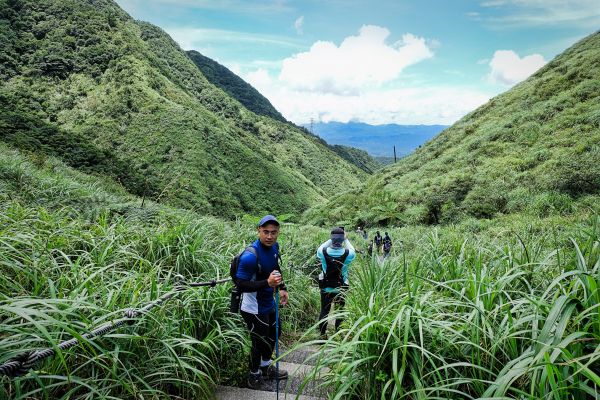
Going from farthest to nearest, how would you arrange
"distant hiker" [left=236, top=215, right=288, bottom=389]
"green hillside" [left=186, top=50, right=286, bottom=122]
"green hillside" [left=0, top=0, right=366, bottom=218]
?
1. "green hillside" [left=186, top=50, right=286, bottom=122]
2. "green hillside" [left=0, top=0, right=366, bottom=218]
3. "distant hiker" [left=236, top=215, right=288, bottom=389]

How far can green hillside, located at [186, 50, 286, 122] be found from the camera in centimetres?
14412

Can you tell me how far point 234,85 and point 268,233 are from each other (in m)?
159

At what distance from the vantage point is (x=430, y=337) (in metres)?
2.39

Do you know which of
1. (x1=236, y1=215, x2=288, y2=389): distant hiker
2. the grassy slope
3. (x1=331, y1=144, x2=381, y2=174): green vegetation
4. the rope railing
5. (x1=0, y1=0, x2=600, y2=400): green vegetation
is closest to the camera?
the rope railing

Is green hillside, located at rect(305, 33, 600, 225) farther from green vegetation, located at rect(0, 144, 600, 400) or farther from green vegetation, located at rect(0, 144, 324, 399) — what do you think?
green vegetation, located at rect(0, 144, 324, 399)

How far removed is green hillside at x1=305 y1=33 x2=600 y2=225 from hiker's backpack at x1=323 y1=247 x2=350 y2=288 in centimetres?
1332

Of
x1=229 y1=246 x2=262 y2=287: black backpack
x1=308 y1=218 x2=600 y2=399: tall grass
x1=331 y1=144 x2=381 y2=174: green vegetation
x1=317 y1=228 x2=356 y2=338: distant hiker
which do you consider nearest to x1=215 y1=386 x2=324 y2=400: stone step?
x1=308 y1=218 x2=600 y2=399: tall grass

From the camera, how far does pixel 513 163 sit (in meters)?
21.6

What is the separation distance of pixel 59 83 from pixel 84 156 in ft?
138

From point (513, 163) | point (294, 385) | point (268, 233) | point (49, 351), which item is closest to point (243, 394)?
point (294, 385)

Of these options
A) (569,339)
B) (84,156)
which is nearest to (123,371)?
(569,339)

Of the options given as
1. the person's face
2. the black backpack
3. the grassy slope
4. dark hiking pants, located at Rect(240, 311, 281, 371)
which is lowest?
dark hiking pants, located at Rect(240, 311, 281, 371)

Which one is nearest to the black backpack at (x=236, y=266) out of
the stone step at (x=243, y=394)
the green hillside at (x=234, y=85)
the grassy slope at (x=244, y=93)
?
the stone step at (x=243, y=394)

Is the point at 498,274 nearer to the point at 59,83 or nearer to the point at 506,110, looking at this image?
the point at 506,110
